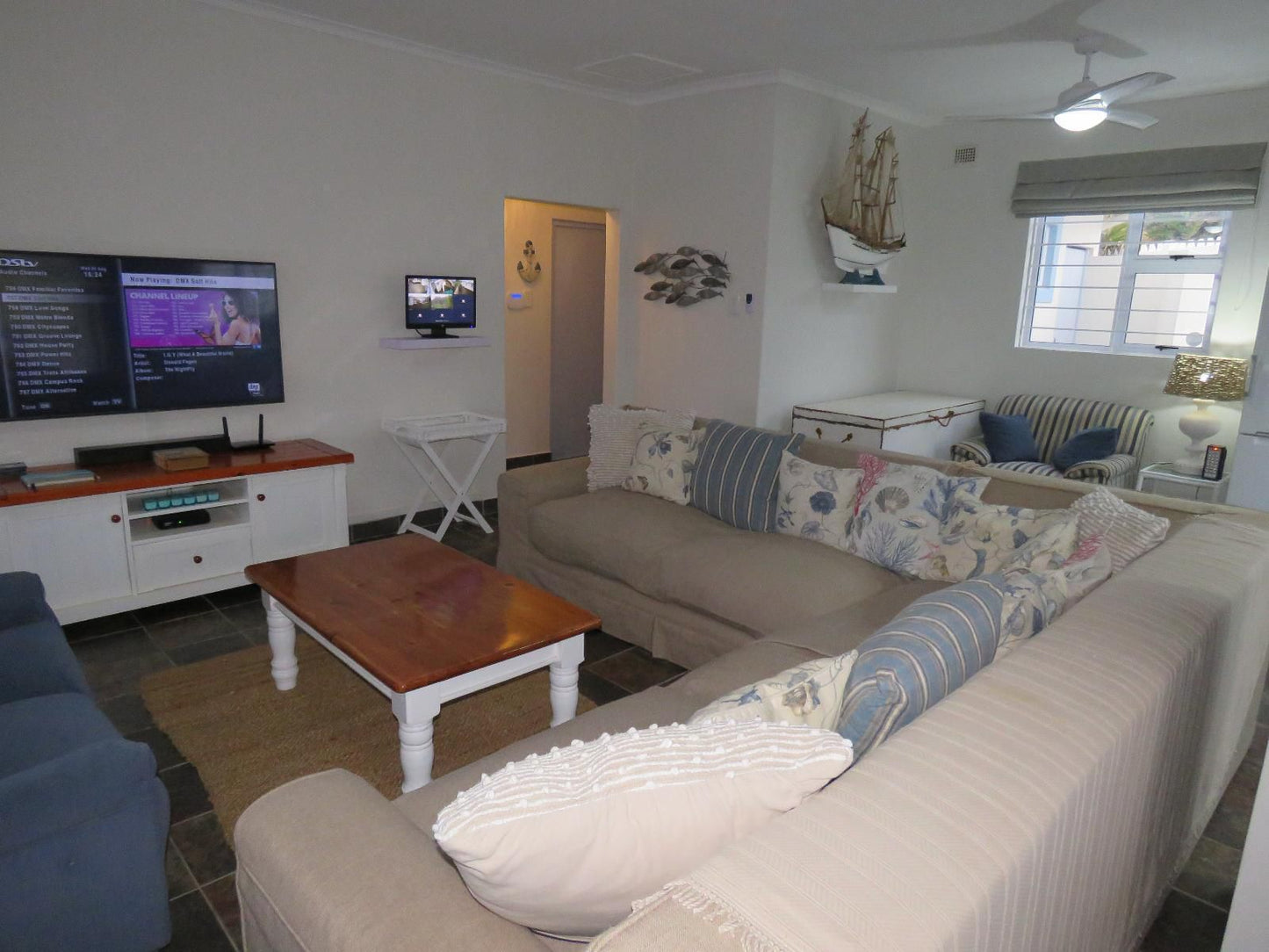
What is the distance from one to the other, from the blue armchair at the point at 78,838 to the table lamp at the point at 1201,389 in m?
5.19

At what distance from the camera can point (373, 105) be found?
4.23 m

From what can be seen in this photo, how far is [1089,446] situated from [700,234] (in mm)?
2709

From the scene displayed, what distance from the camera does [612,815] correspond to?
968 millimetres

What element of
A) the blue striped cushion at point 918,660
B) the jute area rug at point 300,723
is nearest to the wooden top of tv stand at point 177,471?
the jute area rug at point 300,723

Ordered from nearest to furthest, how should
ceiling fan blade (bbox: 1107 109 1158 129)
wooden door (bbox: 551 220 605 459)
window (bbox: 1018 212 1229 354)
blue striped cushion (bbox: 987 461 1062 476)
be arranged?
ceiling fan blade (bbox: 1107 109 1158 129), blue striped cushion (bbox: 987 461 1062 476), window (bbox: 1018 212 1229 354), wooden door (bbox: 551 220 605 459)

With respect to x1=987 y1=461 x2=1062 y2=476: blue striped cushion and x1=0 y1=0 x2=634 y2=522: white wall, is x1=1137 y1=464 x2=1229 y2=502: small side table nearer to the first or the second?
x1=987 y1=461 x2=1062 y2=476: blue striped cushion

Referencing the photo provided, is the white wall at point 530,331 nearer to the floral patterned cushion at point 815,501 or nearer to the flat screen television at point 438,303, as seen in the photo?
the flat screen television at point 438,303

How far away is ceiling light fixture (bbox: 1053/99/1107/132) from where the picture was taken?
361cm

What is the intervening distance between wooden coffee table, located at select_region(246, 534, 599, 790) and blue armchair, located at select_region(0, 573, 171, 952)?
1.87 ft

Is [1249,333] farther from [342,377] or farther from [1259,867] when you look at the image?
[342,377]

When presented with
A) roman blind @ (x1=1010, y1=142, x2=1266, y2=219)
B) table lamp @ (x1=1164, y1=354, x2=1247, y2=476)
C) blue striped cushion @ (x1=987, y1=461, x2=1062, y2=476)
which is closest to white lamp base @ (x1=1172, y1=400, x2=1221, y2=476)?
table lamp @ (x1=1164, y1=354, x2=1247, y2=476)

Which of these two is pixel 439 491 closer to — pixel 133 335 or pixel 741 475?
pixel 133 335

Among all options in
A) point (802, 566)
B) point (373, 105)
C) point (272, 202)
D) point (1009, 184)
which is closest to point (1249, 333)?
point (1009, 184)

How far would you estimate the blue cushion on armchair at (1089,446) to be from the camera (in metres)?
4.92
